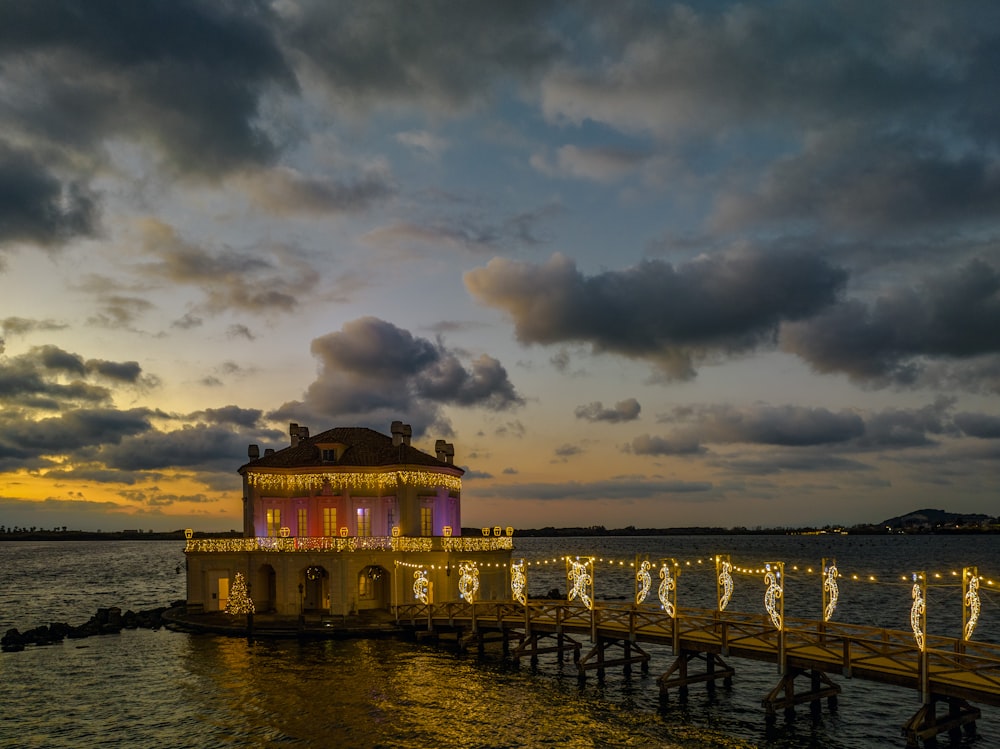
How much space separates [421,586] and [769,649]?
2357 centimetres

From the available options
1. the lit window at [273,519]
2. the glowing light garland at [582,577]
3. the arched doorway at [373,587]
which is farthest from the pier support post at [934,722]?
the lit window at [273,519]

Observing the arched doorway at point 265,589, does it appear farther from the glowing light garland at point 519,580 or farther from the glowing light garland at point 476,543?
the glowing light garland at point 519,580

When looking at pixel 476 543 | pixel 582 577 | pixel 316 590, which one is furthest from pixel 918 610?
pixel 316 590

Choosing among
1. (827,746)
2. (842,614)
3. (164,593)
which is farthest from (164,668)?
(164,593)

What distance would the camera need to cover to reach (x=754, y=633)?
34.3 m

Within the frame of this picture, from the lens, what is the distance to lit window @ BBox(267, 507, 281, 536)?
5647 centimetres

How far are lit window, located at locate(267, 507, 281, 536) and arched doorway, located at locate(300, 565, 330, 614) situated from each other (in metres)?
4.26

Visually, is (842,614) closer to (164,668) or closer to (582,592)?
(582,592)

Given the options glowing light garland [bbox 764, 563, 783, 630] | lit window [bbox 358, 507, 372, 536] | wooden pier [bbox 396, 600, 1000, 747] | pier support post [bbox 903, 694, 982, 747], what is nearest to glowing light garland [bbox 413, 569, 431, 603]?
wooden pier [bbox 396, 600, 1000, 747]

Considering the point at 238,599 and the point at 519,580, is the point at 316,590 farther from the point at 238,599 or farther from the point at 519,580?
the point at 519,580

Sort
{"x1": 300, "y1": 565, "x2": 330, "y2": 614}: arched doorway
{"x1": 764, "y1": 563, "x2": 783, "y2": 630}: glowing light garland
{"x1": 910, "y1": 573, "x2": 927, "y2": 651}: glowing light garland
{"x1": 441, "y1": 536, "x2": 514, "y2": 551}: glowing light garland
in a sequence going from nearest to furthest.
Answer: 1. {"x1": 910, "y1": 573, "x2": 927, "y2": 651}: glowing light garland
2. {"x1": 764, "y1": 563, "x2": 783, "y2": 630}: glowing light garland
3. {"x1": 441, "y1": 536, "x2": 514, "y2": 551}: glowing light garland
4. {"x1": 300, "y1": 565, "x2": 330, "y2": 614}: arched doorway

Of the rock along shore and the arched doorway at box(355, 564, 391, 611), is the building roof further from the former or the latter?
the rock along shore

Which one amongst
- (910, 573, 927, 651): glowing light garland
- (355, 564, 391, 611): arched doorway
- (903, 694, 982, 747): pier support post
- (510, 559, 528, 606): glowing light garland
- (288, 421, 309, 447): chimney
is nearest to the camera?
(903, 694, 982, 747): pier support post

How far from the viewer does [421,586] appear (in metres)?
51.2
